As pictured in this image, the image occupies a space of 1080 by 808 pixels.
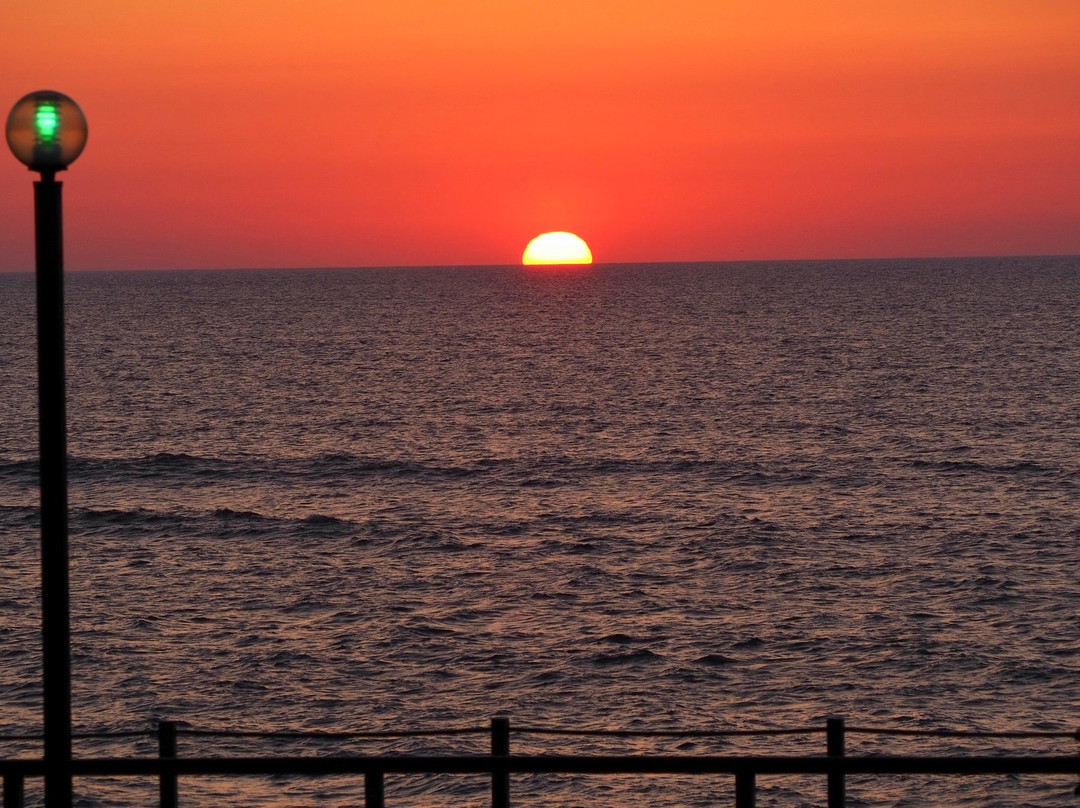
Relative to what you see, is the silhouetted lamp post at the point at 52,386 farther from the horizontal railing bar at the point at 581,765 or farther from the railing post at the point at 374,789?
the railing post at the point at 374,789

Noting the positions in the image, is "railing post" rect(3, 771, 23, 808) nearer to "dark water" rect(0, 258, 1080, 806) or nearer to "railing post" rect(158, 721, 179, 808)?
"railing post" rect(158, 721, 179, 808)

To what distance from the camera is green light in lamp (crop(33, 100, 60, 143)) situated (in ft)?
20.5

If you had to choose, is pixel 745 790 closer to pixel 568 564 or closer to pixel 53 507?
pixel 53 507

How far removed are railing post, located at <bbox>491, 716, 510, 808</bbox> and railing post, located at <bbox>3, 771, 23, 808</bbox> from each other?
2838 mm

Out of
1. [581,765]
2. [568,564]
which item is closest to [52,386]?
[581,765]

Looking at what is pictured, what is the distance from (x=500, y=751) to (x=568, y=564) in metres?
24.4

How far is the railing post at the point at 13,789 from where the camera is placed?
7281 mm

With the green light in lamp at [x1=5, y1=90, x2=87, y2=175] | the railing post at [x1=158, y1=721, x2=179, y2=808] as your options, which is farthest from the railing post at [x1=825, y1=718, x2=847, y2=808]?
the green light in lamp at [x1=5, y1=90, x2=87, y2=175]

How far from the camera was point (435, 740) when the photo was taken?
21.5 meters

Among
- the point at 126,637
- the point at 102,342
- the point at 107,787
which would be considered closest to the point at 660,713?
the point at 107,787

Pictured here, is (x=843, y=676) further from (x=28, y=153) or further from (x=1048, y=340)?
(x=1048, y=340)

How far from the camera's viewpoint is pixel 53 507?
6.11 metres

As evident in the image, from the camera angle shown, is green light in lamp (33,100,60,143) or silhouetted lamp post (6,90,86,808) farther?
green light in lamp (33,100,60,143)

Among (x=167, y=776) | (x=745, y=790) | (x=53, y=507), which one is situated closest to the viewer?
(x=53, y=507)
